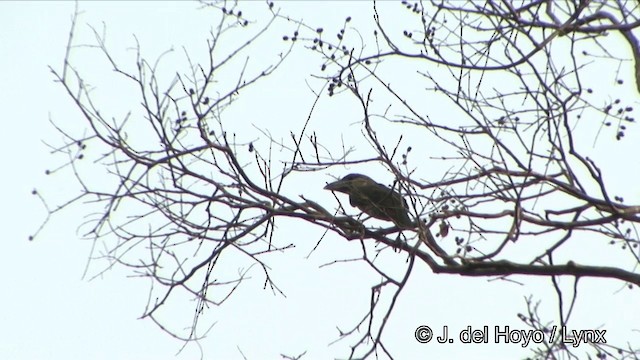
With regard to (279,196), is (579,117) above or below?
above

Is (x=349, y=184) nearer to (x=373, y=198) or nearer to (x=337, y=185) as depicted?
(x=337, y=185)

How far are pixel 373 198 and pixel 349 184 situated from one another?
20 cm

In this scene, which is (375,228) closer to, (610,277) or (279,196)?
(279,196)

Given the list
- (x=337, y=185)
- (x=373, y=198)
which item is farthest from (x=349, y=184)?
(x=373, y=198)

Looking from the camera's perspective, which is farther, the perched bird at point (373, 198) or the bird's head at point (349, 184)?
the bird's head at point (349, 184)

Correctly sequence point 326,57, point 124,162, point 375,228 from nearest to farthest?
point 124,162, point 375,228, point 326,57

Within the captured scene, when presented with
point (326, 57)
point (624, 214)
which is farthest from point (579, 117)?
point (326, 57)

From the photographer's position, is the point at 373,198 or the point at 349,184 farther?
the point at 373,198

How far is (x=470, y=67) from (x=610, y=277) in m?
1.29

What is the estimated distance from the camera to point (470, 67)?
4.59m

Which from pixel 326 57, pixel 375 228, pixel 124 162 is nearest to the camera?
pixel 124 162

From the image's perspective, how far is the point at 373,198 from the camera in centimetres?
512

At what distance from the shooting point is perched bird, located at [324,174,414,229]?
15.4 feet

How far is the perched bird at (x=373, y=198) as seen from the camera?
4.70m
